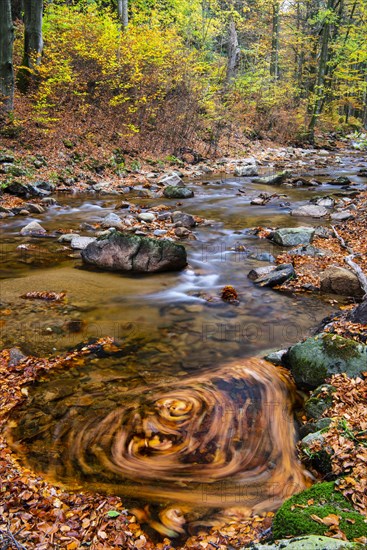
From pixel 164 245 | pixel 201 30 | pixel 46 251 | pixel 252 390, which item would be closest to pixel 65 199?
pixel 46 251

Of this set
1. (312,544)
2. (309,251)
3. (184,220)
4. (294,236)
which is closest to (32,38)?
(184,220)

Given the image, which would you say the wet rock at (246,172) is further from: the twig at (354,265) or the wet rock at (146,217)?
the twig at (354,265)

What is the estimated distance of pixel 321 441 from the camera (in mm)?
3281

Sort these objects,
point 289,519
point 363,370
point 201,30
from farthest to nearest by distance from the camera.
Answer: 1. point 201,30
2. point 363,370
3. point 289,519

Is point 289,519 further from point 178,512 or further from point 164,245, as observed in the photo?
point 164,245

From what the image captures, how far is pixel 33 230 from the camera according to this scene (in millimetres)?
9867

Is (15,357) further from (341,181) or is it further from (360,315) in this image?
(341,181)

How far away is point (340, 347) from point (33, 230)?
26.0ft

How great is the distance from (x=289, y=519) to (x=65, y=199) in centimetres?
1255

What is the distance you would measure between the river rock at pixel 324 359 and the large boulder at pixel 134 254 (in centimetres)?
372

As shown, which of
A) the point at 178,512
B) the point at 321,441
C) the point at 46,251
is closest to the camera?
the point at 178,512

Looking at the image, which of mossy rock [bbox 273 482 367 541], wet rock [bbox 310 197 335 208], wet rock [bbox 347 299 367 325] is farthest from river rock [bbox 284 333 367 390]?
wet rock [bbox 310 197 335 208]

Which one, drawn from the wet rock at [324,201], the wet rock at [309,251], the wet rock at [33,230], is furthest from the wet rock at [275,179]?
the wet rock at [33,230]

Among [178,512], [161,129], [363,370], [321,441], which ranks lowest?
[178,512]
